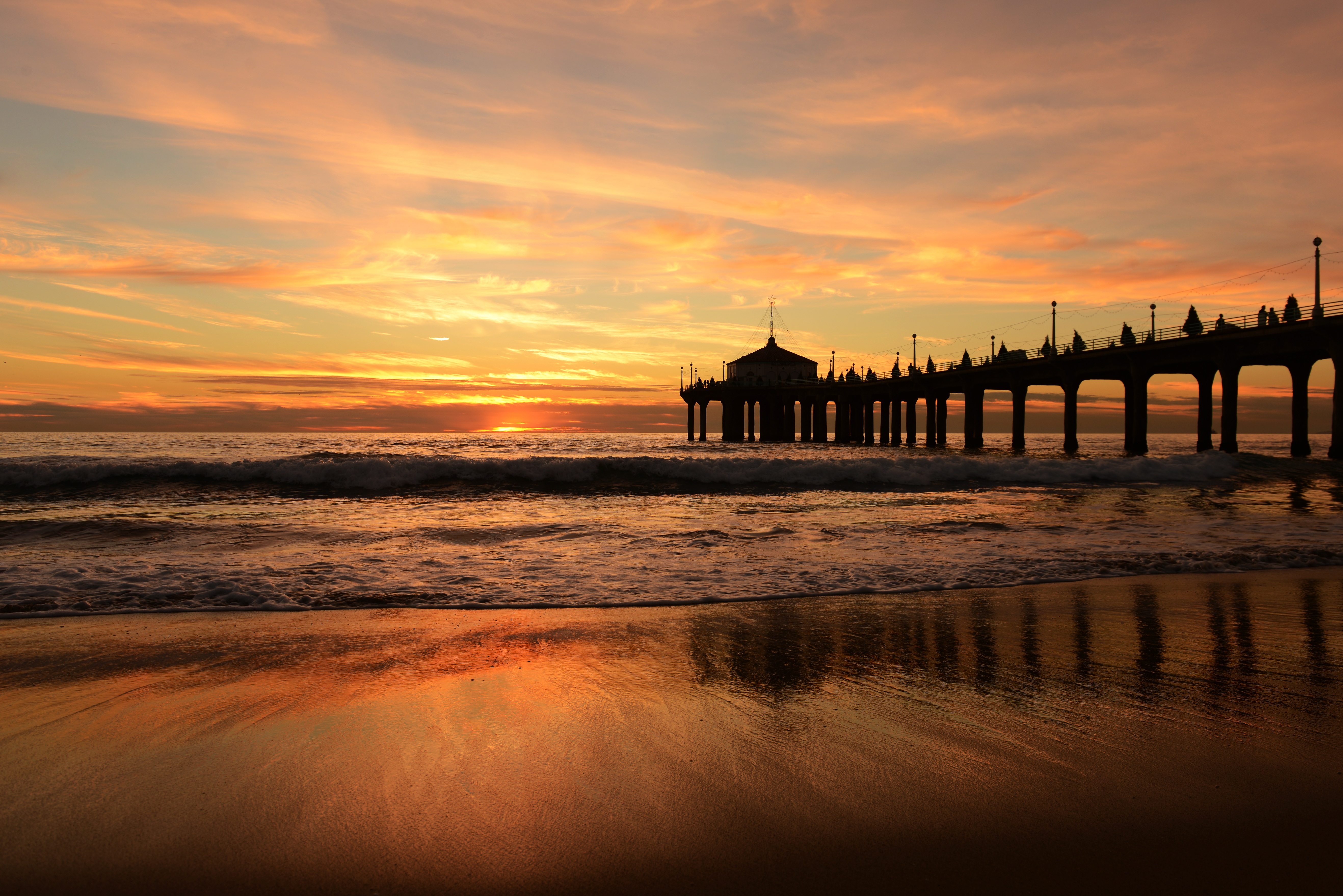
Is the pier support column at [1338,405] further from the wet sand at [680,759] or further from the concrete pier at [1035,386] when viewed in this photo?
Answer: the wet sand at [680,759]

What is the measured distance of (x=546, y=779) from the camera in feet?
11.4

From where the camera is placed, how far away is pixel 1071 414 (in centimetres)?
5512

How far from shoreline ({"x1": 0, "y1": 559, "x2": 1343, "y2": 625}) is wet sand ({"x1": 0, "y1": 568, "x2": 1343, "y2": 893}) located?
97cm

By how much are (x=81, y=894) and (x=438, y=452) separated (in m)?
56.2

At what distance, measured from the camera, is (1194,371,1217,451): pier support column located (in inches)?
1882

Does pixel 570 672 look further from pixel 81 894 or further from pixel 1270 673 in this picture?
pixel 1270 673

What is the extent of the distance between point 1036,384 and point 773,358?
4779cm

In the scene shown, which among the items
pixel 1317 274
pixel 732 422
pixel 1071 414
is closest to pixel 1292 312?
pixel 1317 274

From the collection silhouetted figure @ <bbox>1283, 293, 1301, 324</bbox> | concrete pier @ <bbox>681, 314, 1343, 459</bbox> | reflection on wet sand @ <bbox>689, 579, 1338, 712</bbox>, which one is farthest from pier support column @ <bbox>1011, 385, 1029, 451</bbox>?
reflection on wet sand @ <bbox>689, 579, 1338, 712</bbox>

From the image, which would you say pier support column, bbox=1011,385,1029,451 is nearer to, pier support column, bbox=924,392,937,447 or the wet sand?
pier support column, bbox=924,392,937,447

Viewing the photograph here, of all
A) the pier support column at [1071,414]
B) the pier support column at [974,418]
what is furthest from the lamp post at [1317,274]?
the pier support column at [974,418]

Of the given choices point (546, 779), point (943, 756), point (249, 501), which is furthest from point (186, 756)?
point (249, 501)

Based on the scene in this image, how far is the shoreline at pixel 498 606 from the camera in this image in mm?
7539

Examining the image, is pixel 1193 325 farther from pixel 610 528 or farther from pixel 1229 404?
pixel 610 528
